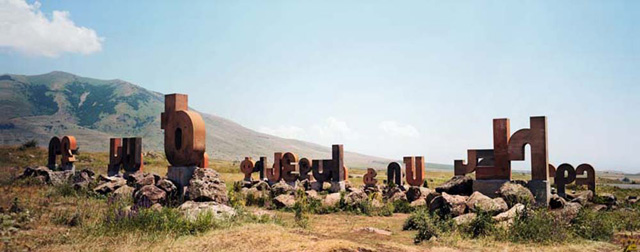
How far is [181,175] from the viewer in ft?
54.9

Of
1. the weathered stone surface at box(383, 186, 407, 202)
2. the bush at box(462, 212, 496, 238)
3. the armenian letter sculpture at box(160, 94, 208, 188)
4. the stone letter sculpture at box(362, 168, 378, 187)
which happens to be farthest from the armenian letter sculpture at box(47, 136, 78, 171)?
the bush at box(462, 212, 496, 238)

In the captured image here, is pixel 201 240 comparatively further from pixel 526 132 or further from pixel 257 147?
pixel 257 147

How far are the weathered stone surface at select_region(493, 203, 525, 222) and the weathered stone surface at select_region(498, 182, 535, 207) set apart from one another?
3.04ft

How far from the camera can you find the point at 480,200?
48.5ft

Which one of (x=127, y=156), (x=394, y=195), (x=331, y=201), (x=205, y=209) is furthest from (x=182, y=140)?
(x=127, y=156)

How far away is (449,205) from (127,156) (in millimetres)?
20710

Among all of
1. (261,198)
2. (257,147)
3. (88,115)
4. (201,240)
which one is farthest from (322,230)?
(88,115)

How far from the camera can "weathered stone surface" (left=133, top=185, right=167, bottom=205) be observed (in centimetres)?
1498

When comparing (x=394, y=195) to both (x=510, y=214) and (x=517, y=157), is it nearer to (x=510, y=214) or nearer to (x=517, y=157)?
(x=517, y=157)

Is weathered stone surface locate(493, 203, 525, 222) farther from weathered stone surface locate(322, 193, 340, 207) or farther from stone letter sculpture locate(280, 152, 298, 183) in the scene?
stone letter sculpture locate(280, 152, 298, 183)

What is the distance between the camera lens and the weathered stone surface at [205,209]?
12.6 m

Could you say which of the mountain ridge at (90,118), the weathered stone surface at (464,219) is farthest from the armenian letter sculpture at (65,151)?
the mountain ridge at (90,118)

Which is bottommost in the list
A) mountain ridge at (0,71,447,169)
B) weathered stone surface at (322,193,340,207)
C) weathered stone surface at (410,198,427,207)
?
weathered stone surface at (410,198,427,207)

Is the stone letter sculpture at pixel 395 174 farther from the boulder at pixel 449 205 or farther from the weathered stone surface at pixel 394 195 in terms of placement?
the boulder at pixel 449 205
